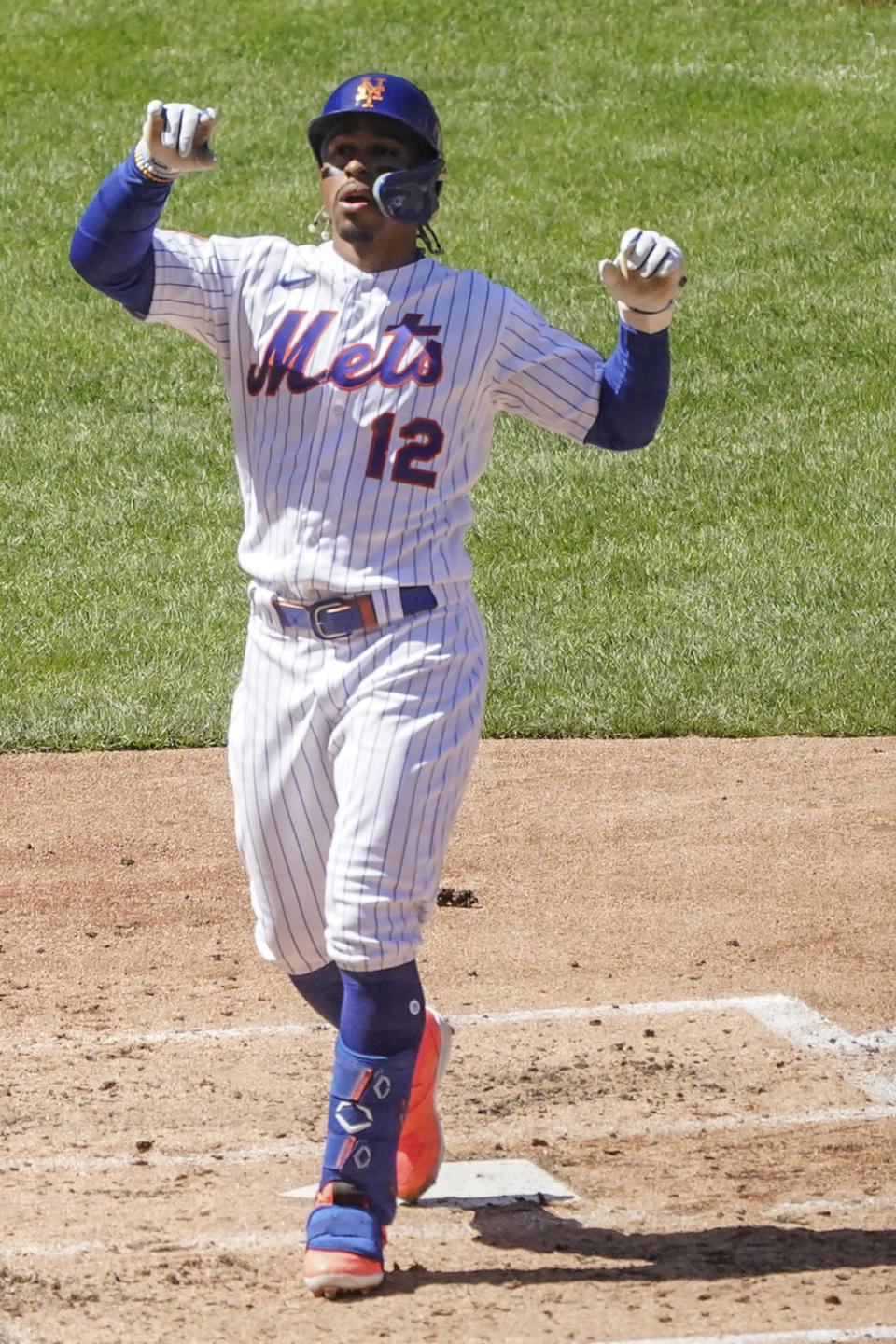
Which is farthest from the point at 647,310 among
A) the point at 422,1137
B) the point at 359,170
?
the point at 422,1137

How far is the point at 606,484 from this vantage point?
1035cm

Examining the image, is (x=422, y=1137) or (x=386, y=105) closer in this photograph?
(x=386, y=105)

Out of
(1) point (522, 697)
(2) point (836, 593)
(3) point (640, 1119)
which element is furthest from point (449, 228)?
(3) point (640, 1119)

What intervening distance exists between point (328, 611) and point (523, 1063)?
5.02 ft

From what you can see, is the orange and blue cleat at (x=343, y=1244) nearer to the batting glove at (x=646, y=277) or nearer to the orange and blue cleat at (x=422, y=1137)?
the orange and blue cleat at (x=422, y=1137)

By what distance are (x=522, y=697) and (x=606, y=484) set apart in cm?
289

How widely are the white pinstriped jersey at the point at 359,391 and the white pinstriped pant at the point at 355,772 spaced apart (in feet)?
0.40

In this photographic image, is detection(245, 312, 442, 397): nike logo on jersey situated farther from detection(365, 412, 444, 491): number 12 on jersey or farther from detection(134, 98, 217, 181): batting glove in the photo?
detection(134, 98, 217, 181): batting glove

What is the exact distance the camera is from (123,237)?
3453 millimetres

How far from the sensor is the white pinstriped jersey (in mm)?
3346

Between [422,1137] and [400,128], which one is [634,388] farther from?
[422,1137]

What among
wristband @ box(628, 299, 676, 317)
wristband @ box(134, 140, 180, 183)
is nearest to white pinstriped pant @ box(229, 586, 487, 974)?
wristband @ box(628, 299, 676, 317)

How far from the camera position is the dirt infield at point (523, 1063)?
129 inches

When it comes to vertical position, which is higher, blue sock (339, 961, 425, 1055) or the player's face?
the player's face
